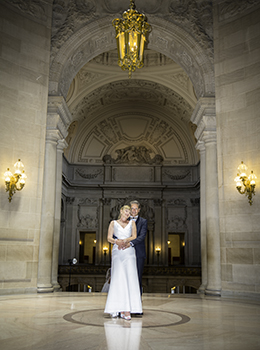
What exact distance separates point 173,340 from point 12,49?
9.47 metres

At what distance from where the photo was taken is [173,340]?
4.48 m

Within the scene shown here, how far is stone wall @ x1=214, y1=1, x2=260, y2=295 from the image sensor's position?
972 cm

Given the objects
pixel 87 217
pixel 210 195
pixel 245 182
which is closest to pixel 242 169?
pixel 245 182

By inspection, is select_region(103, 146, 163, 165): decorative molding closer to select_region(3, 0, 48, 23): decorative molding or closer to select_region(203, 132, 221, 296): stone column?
select_region(203, 132, 221, 296): stone column

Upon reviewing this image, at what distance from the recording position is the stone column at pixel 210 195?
10.7 metres

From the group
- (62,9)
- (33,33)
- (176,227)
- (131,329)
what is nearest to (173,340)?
(131,329)

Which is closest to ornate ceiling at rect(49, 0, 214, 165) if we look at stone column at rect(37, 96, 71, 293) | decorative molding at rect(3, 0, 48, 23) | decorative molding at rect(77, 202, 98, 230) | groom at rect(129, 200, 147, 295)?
decorative molding at rect(3, 0, 48, 23)

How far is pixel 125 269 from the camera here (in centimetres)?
625

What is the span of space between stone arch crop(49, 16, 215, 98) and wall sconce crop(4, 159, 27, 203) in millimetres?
3034

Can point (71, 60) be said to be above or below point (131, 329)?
above

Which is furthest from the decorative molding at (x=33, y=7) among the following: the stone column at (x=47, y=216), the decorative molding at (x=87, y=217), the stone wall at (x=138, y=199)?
the decorative molding at (x=87, y=217)

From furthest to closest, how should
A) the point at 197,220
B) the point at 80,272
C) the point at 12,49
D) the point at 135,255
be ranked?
1. the point at 197,220
2. the point at 80,272
3. the point at 12,49
4. the point at 135,255

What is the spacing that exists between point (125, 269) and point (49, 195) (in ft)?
18.6

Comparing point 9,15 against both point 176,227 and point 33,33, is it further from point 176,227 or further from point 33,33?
point 176,227
